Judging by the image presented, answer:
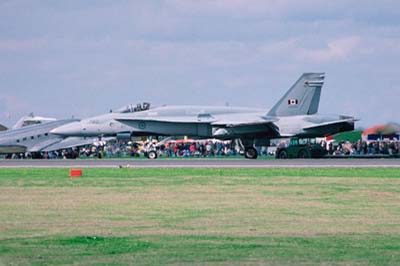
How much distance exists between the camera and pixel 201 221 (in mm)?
18703

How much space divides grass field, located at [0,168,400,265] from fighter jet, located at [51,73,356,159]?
100 ft

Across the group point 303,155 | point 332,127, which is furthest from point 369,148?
point 303,155

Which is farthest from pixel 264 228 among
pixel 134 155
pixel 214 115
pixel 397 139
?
pixel 397 139

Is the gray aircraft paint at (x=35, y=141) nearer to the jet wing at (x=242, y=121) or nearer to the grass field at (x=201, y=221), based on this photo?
the jet wing at (x=242, y=121)

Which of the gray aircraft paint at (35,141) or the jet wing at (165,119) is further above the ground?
the jet wing at (165,119)

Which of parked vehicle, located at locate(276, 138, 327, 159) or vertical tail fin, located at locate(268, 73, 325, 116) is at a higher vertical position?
vertical tail fin, located at locate(268, 73, 325, 116)

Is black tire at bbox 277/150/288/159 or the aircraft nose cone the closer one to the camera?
black tire at bbox 277/150/288/159

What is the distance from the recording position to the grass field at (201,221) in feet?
46.0

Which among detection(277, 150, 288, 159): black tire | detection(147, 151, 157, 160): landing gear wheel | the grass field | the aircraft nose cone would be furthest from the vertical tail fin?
the grass field

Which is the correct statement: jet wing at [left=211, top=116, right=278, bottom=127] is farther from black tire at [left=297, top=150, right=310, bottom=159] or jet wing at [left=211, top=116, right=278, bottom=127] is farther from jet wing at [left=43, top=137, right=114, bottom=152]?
jet wing at [left=43, top=137, right=114, bottom=152]

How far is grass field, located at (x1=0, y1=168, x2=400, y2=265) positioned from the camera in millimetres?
→ 14023

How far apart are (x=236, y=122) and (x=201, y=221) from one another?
1786 inches

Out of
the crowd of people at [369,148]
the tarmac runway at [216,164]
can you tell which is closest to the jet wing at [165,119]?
the crowd of people at [369,148]

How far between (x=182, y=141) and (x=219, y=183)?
192 ft
